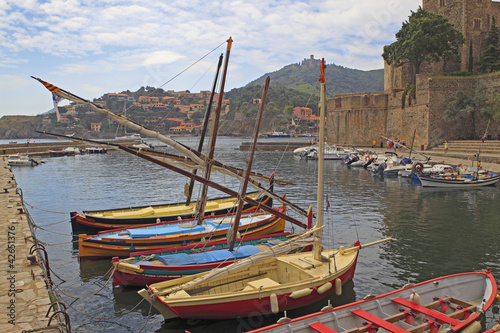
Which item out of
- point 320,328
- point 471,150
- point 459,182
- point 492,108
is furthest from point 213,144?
point 492,108

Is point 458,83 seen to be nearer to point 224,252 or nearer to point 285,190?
point 285,190

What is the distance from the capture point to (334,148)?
57281 millimetres

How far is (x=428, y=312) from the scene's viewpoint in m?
8.38

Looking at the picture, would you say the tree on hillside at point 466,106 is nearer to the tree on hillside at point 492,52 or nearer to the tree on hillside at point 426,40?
the tree on hillside at point 426,40

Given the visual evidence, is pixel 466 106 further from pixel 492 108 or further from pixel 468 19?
pixel 468 19

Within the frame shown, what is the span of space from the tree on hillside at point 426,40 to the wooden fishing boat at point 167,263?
150 feet

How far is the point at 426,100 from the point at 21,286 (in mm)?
49041

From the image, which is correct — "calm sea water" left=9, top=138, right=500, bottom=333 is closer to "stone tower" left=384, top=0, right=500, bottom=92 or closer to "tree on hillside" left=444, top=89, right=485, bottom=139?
"tree on hillside" left=444, top=89, right=485, bottom=139

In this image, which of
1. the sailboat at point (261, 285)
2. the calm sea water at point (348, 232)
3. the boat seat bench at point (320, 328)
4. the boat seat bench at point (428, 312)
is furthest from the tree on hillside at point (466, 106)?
the boat seat bench at point (320, 328)

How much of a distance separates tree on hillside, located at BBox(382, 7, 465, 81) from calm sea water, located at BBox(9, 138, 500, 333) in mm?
21520

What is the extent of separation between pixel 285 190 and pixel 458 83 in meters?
29.3

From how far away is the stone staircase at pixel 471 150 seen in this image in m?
36.3

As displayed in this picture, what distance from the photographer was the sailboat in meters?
9.40

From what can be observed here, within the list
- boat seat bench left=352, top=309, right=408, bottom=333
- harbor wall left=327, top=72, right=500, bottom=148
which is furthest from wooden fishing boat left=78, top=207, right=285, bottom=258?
harbor wall left=327, top=72, right=500, bottom=148
